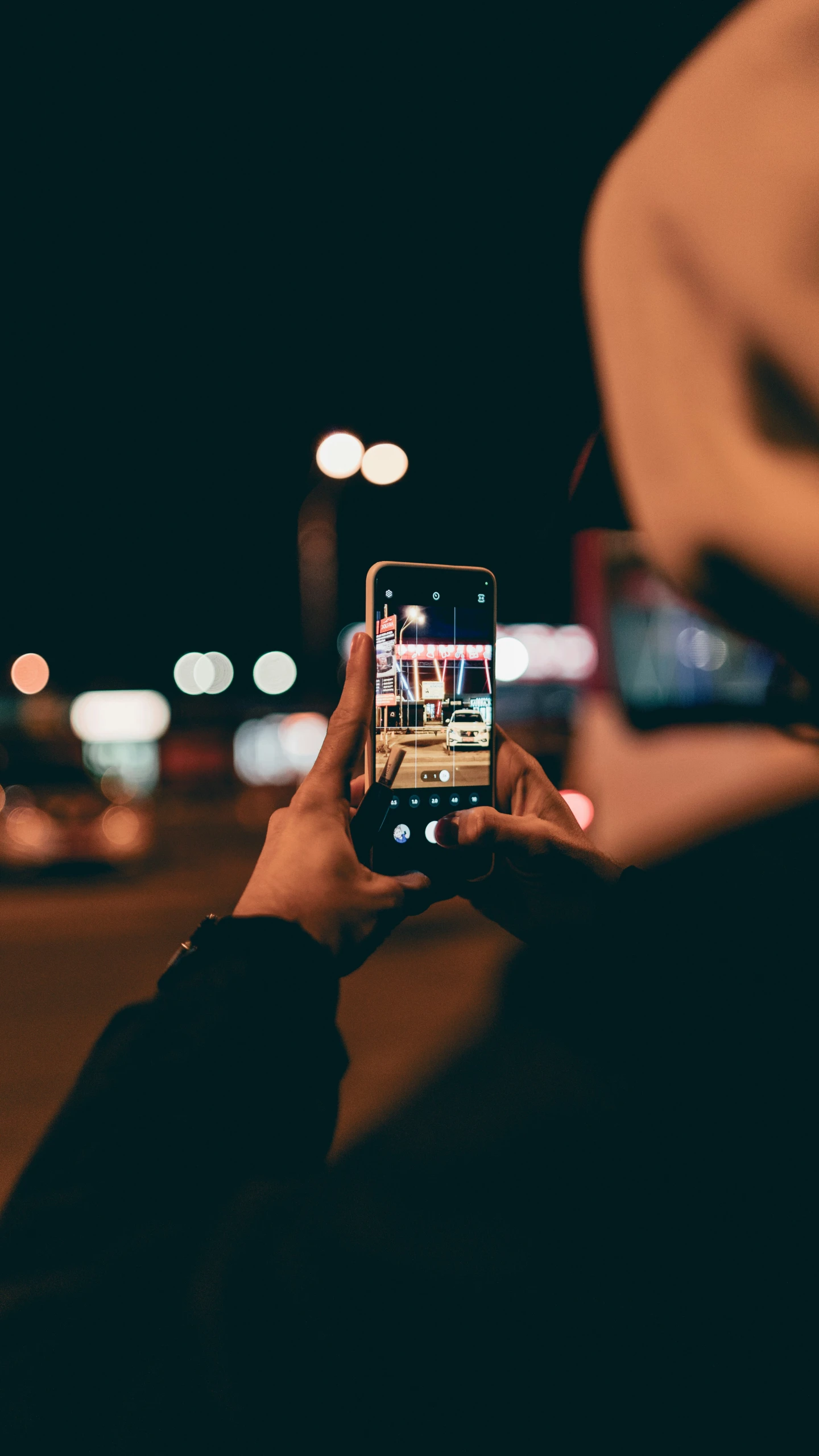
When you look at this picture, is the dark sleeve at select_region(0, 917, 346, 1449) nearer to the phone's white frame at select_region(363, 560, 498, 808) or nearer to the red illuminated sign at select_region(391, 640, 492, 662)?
the phone's white frame at select_region(363, 560, 498, 808)

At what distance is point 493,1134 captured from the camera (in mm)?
890

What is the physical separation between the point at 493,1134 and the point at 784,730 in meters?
1.18

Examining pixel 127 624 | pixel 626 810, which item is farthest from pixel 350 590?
pixel 127 624

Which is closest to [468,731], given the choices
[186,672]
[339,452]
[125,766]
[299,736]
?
[339,452]

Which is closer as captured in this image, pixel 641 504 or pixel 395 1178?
pixel 641 504

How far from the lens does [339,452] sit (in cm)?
602

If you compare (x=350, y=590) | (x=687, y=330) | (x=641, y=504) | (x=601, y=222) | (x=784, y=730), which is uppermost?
(x=350, y=590)

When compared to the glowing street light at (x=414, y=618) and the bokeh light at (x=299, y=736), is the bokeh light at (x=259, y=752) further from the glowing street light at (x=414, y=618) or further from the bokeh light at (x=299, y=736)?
Result: the glowing street light at (x=414, y=618)

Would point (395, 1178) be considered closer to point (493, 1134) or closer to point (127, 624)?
point (493, 1134)

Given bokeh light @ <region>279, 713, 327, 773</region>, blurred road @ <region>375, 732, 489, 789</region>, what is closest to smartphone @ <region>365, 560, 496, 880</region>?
blurred road @ <region>375, 732, 489, 789</region>

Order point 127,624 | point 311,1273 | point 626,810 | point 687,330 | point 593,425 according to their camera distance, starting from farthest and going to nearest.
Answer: point 127,624 → point 626,810 → point 593,425 → point 311,1273 → point 687,330

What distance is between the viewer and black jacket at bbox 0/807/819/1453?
74 cm

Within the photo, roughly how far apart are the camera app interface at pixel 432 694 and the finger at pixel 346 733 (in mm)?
57

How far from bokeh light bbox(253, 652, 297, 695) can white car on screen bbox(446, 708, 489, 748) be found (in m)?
44.7
